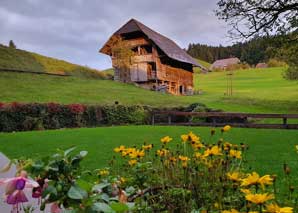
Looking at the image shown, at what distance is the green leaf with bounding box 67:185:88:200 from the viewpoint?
3.32ft

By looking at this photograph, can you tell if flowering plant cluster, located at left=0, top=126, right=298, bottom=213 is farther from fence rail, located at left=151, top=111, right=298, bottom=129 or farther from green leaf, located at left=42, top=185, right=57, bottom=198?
fence rail, located at left=151, top=111, right=298, bottom=129

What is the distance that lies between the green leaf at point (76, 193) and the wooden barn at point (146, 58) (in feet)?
104

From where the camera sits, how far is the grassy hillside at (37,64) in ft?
104

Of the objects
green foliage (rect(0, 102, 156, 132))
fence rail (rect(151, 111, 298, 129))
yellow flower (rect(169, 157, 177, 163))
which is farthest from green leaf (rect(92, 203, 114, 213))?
green foliage (rect(0, 102, 156, 132))

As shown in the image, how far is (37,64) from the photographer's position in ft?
112

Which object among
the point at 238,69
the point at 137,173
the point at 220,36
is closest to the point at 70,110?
the point at 220,36

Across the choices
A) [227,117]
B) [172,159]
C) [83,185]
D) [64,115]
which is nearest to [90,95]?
[64,115]

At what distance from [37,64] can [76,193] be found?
35.0 metres

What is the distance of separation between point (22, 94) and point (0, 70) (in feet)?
24.9

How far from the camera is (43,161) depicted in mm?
1083

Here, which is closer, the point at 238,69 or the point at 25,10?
the point at 25,10

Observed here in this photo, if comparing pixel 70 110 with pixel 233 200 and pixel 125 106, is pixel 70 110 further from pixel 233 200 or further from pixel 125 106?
pixel 233 200

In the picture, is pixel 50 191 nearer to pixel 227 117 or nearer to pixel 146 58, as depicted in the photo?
pixel 227 117

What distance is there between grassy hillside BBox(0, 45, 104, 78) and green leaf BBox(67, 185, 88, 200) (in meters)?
31.4
